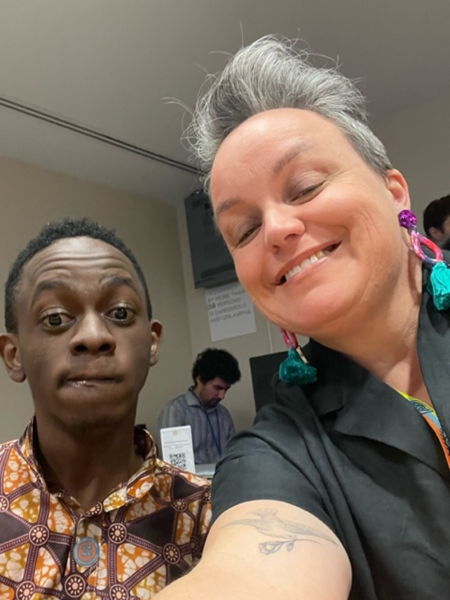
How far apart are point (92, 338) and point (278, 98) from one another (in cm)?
43

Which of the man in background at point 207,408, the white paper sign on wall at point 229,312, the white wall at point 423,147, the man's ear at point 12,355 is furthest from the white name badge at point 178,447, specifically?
the white wall at point 423,147

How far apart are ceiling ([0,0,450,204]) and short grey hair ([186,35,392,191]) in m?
1.10

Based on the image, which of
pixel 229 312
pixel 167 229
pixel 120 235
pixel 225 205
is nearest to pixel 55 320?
pixel 225 205

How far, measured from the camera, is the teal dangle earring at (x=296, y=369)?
796 mm

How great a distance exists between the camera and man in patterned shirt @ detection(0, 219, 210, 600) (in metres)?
0.76

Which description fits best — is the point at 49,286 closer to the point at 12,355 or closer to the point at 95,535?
the point at 12,355

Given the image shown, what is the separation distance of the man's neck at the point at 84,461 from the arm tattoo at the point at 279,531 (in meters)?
0.29

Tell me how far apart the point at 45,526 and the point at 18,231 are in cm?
204

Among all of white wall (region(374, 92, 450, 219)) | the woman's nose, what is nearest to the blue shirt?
white wall (region(374, 92, 450, 219))

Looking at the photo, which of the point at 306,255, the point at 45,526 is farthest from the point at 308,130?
the point at 45,526

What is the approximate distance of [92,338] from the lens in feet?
2.69

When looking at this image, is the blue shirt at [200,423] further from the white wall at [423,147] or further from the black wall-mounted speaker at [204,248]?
the white wall at [423,147]

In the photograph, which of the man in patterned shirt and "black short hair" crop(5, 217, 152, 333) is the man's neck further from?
"black short hair" crop(5, 217, 152, 333)

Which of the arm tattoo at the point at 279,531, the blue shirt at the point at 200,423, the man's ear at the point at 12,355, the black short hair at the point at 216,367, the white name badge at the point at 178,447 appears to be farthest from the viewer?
the black short hair at the point at 216,367
